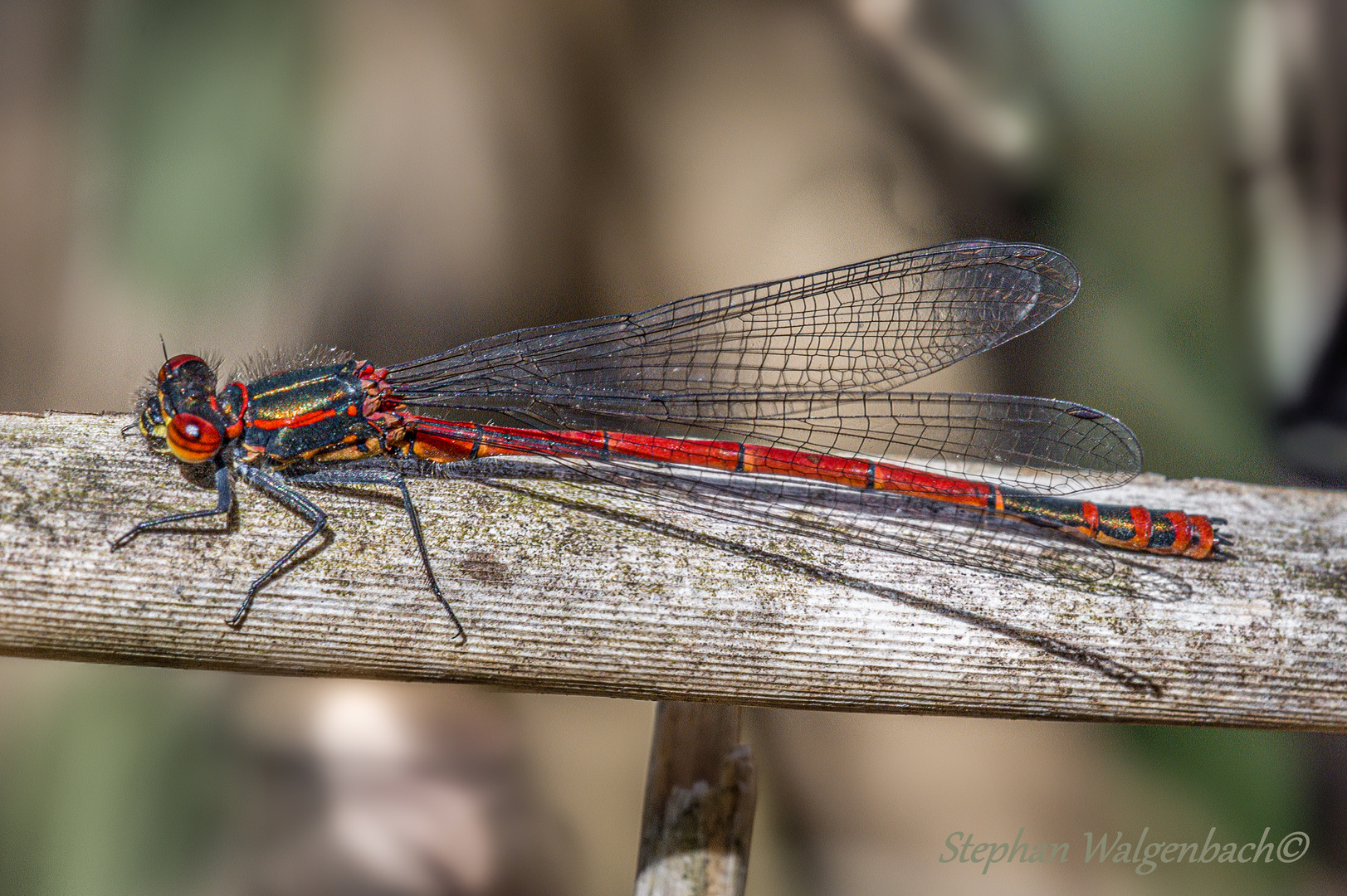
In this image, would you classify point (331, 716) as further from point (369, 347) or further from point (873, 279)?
point (873, 279)

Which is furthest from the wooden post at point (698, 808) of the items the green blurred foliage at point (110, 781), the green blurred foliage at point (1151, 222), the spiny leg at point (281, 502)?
the green blurred foliage at point (1151, 222)

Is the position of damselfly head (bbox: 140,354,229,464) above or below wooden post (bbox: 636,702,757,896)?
above

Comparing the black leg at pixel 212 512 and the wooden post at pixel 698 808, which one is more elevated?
the black leg at pixel 212 512

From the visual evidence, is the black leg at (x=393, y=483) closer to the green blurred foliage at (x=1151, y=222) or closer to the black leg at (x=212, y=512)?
the black leg at (x=212, y=512)

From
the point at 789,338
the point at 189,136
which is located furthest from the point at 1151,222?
the point at 189,136

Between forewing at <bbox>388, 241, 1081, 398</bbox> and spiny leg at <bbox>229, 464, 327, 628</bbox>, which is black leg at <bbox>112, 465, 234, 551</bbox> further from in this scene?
forewing at <bbox>388, 241, 1081, 398</bbox>

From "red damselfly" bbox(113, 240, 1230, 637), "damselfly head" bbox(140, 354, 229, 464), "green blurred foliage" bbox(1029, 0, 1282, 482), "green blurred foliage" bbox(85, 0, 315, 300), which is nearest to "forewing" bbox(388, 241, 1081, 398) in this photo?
"red damselfly" bbox(113, 240, 1230, 637)
